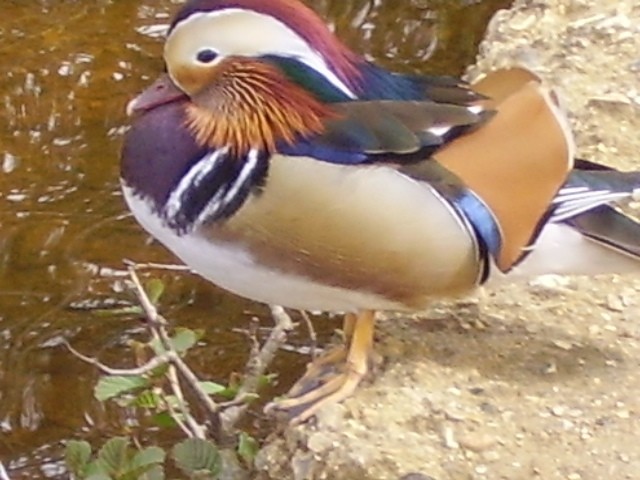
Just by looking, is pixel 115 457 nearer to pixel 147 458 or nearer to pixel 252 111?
pixel 147 458

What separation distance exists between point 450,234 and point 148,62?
2145 mm

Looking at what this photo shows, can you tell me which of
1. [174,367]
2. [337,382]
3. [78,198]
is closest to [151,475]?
[174,367]

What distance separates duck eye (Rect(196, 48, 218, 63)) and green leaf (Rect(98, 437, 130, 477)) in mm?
530

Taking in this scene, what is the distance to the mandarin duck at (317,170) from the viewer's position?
1.82 m

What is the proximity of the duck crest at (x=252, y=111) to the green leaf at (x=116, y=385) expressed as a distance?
15.7 inches

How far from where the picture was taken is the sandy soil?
1937 millimetres

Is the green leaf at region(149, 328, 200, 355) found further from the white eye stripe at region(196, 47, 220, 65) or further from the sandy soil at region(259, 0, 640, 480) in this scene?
the white eye stripe at region(196, 47, 220, 65)

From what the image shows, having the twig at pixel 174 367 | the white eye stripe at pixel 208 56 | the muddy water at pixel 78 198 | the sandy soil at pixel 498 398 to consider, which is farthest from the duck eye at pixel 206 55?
the muddy water at pixel 78 198

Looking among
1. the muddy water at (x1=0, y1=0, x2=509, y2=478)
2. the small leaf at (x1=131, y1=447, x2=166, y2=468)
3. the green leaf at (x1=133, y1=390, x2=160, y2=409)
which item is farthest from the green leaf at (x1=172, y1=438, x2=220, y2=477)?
the muddy water at (x1=0, y1=0, x2=509, y2=478)

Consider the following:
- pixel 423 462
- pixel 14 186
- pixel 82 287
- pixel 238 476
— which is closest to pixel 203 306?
pixel 82 287

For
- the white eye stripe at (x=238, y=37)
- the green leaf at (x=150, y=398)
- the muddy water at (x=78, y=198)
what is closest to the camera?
the white eye stripe at (x=238, y=37)

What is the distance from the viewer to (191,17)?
180 centimetres

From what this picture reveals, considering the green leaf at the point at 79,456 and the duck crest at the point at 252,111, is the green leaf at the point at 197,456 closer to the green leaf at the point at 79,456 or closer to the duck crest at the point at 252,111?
the green leaf at the point at 79,456

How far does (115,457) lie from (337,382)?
1.01 feet
